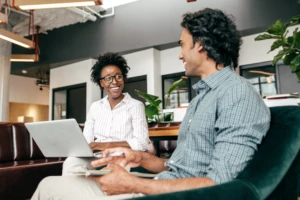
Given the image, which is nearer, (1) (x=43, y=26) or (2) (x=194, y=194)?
(2) (x=194, y=194)

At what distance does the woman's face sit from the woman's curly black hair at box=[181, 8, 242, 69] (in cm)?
115

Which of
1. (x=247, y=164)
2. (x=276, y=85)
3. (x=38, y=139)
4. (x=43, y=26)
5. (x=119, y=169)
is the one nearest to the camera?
(x=247, y=164)

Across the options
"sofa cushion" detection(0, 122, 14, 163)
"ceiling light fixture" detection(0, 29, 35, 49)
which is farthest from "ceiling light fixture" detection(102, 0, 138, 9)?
"sofa cushion" detection(0, 122, 14, 163)

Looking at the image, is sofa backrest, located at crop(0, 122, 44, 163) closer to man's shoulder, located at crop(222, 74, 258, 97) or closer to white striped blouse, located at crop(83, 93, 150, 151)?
white striped blouse, located at crop(83, 93, 150, 151)

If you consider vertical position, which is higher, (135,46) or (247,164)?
(135,46)

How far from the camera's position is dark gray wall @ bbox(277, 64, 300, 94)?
5.40m

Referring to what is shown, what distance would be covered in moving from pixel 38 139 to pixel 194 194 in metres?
1.16

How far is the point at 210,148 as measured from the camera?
1.01 metres

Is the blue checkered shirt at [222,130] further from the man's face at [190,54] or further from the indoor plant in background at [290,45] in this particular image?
the indoor plant in background at [290,45]

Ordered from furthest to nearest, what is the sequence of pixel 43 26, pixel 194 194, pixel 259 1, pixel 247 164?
pixel 43 26
pixel 259 1
pixel 247 164
pixel 194 194

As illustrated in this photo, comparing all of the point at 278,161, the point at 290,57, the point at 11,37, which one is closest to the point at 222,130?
the point at 278,161

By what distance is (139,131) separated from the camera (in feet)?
6.59

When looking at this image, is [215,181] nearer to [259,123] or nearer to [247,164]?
[247,164]

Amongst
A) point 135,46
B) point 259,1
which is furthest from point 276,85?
point 135,46
